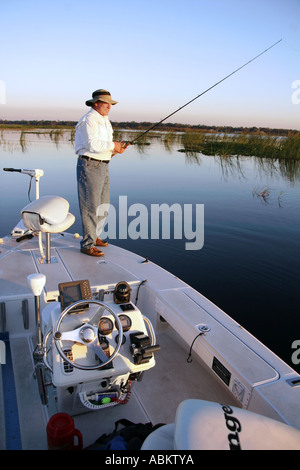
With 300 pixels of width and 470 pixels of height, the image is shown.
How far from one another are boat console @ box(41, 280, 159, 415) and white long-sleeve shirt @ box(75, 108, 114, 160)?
5.04ft

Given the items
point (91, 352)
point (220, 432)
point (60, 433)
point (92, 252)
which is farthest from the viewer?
point (92, 252)

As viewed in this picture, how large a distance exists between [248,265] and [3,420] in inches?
140

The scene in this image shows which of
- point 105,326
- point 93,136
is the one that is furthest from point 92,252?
point 105,326

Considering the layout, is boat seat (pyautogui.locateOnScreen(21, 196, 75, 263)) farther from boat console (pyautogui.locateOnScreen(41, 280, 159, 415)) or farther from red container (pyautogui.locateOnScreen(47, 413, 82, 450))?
red container (pyautogui.locateOnScreen(47, 413, 82, 450))

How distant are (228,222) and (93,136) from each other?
3969 mm

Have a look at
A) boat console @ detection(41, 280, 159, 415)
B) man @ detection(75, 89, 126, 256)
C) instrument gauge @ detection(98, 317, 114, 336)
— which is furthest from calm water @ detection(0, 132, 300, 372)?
instrument gauge @ detection(98, 317, 114, 336)

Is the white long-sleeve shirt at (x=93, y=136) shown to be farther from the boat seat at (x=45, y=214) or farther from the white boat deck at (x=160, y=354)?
the white boat deck at (x=160, y=354)

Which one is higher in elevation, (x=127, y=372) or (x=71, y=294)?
(x=71, y=294)

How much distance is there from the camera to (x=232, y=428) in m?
1.07

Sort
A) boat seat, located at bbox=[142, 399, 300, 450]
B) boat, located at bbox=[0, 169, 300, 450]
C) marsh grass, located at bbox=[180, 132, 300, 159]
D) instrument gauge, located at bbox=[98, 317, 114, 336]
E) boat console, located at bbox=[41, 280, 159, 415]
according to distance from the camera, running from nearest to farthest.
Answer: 1. boat seat, located at bbox=[142, 399, 300, 450]
2. boat, located at bbox=[0, 169, 300, 450]
3. boat console, located at bbox=[41, 280, 159, 415]
4. instrument gauge, located at bbox=[98, 317, 114, 336]
5. marsh grass, located at bbox=[180, 132, 300, 159]

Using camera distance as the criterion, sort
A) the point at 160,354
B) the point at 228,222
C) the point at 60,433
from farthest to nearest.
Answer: the point at 228,222
the point at 160,354
the point at 60,433

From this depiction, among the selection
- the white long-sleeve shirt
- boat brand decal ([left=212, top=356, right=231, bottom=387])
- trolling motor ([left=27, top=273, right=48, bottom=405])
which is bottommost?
boat brand decal ([left=212, top=356, right=231, bottom=387])

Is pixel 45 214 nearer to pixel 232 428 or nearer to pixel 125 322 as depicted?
pixel 125 322

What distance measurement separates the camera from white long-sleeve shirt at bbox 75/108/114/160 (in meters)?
3.01
